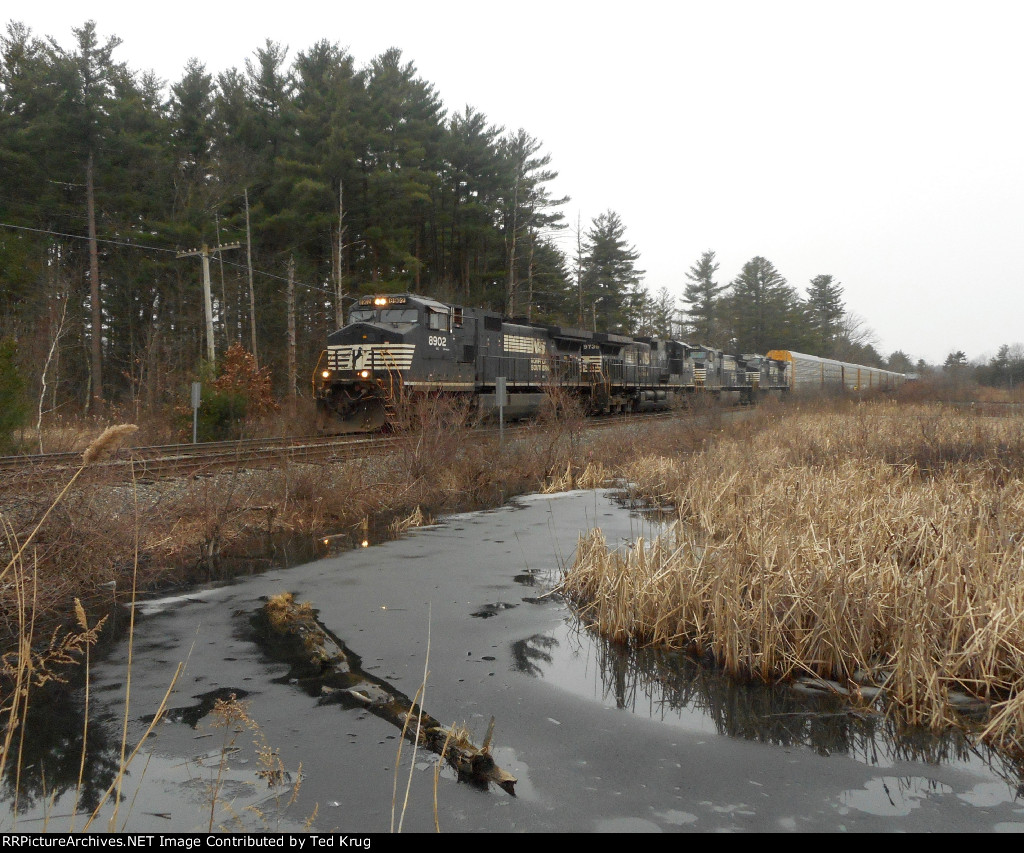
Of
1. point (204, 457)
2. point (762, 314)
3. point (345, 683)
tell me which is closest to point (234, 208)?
point (204, 457)

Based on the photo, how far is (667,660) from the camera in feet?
17.7

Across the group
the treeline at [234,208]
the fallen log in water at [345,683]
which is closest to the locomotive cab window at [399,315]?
the treeline at [234,208]

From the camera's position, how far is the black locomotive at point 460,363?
16656 mm

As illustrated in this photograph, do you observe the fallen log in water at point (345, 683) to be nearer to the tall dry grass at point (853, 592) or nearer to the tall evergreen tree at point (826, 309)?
the tall dry grass at point (853, 592)

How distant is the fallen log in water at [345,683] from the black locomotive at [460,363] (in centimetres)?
754

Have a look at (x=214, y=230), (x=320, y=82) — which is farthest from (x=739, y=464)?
A: (x=320, y=82)

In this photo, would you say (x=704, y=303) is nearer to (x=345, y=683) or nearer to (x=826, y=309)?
(x=826, y=309)

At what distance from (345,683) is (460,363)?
14521 mm

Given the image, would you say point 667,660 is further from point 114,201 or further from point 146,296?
point 146,296

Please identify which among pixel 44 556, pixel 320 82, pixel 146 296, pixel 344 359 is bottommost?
pixel 44 556

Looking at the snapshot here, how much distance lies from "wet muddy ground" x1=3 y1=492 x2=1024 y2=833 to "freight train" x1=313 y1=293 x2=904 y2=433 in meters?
8.54

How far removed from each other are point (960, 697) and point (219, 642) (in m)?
5.17

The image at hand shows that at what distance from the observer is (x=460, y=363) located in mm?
18906

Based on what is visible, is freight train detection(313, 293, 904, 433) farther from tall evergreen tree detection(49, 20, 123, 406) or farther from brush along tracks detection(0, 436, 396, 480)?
tall evergreen tree detection(49, 20, 123, 406)
